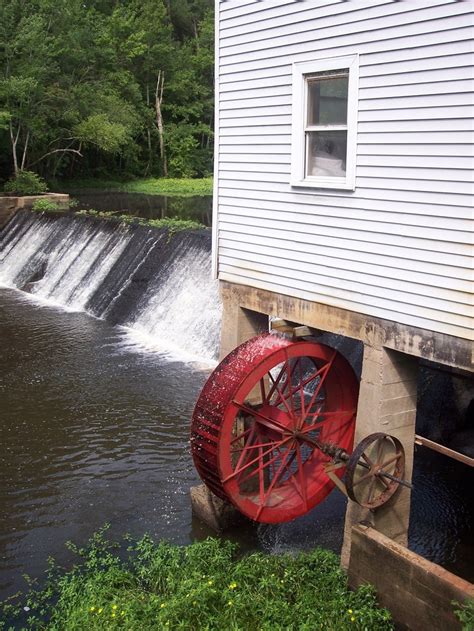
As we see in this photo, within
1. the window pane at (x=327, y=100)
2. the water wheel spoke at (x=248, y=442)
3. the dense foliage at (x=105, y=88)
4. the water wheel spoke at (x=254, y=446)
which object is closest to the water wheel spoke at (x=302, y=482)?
the water wheel spoke at (x=254, y=446)

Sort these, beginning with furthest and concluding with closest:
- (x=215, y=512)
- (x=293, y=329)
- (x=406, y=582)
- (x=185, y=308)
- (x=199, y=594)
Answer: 1. (x=185, y=308)
2. (x=215, y=512)
3. (x=293, y=329)
4. (x=199, y=594)
5. (x=406, y=582)

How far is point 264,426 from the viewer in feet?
25.7

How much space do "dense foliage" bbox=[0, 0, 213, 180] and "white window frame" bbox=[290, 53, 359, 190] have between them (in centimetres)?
2424

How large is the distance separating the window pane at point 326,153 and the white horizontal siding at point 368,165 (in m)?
0.21

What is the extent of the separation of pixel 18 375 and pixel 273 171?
8.02 m

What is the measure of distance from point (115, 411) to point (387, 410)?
20.0 feet

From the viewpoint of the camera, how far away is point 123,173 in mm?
42938

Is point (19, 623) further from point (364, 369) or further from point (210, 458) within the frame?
point (364, 369)

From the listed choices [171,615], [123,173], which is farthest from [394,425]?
[123,173]

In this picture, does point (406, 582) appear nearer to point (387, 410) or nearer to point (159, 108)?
point (387, 410)

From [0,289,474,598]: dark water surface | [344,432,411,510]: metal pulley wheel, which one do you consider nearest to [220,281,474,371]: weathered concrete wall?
[344,432,411,510]: metal pulley wheel

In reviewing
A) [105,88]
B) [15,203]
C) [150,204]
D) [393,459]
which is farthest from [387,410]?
[105,88]

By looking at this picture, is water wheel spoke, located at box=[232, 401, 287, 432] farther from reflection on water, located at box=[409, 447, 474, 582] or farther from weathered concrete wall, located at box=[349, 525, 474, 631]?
reflection on water, located at box=[409, 447, 474, 582]

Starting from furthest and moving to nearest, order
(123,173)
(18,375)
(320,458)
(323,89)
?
(123,173), (18,375), (320,458), (323,89)
